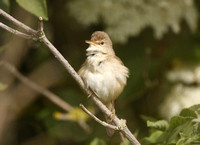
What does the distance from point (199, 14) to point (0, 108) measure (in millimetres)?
2587

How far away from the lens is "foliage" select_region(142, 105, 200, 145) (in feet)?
6.33

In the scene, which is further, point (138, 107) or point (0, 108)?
point (138, 107)

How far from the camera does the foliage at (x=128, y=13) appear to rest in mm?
3471

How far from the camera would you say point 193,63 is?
13.0 ft

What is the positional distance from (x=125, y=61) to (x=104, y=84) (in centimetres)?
117

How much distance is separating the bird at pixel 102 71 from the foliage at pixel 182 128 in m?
0.66

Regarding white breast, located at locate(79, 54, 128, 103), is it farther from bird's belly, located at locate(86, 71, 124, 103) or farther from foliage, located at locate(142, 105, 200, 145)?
foliage, located at locate(142, 105, 200, 145)

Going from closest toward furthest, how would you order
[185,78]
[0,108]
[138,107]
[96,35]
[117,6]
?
[0,108]
[96,35]
[117,6]
[185,78]
[138,107]

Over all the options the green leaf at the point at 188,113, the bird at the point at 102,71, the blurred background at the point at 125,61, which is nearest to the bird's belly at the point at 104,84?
the bird at the point at 102,71

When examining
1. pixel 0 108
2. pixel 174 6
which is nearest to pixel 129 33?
Result: pixel 174 6

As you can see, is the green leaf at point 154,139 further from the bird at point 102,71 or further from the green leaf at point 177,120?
the bird at point 102,71

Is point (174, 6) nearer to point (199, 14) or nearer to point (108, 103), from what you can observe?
point (199, 14)

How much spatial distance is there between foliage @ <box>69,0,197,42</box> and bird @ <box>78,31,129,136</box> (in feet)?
1.85

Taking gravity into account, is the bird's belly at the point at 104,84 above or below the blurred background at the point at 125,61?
below
